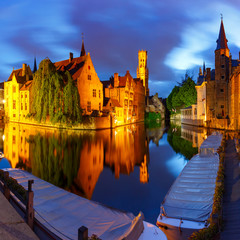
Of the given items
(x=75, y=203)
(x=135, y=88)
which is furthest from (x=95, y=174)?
(x=135, y=88)

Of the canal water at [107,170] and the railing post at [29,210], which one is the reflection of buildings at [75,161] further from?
the railing post at [29,210]

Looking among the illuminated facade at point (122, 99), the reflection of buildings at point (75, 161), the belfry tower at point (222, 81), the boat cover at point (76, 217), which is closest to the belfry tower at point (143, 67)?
the illuminated facade at point (122, 99)

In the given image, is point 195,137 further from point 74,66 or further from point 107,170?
point 74,66

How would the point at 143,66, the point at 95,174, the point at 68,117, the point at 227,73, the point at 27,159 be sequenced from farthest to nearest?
the point at 143,66, the point at 227,73, the point at 68,117, the point at 27,159, the point at 95,174

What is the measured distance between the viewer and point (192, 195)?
8.32 metres

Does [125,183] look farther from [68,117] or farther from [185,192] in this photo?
[68,117]

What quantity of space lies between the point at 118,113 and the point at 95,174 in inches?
1606

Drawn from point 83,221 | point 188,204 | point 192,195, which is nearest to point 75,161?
point 192,195

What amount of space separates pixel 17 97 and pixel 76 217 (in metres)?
66.3

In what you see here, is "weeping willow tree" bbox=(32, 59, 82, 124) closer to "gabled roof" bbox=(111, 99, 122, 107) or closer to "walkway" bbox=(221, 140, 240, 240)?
"gabled roof" bbox=(111, 99, 122, 107)

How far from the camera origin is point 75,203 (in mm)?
7027

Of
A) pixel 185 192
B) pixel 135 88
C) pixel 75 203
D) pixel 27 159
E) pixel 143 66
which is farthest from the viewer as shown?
pixel 143 66

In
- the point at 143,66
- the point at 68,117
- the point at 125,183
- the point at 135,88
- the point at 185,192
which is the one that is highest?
the point at 143,66

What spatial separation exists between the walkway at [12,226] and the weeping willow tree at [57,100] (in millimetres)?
33916
